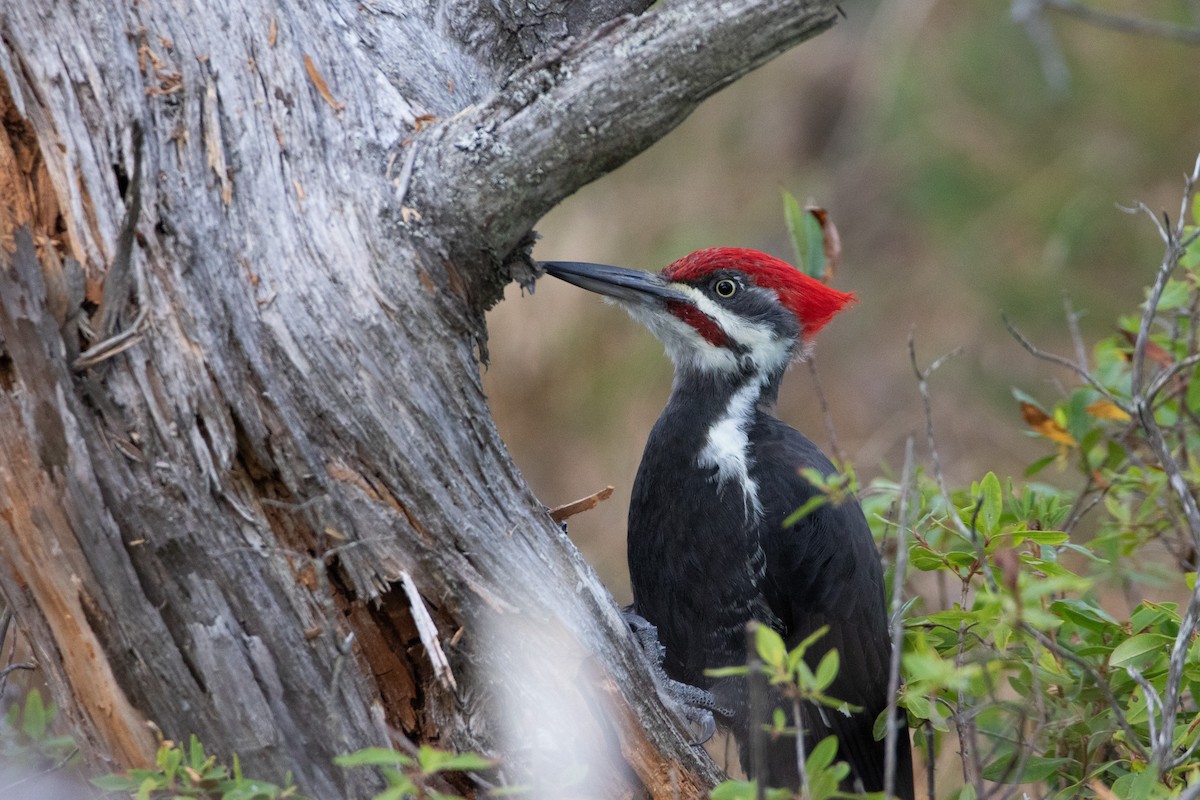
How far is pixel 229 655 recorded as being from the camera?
1773 mm

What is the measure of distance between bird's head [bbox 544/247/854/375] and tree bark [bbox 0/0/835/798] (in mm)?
1114

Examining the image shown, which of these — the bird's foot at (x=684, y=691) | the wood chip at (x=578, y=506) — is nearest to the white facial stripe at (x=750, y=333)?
the bird's foot at (x=684, y=691)

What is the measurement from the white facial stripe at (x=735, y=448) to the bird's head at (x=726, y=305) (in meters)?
0.12

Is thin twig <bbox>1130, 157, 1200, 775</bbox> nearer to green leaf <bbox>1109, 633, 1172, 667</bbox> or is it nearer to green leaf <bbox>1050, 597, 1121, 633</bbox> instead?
green leaf <bbox>1109, 633, 1172, 667</bbox>

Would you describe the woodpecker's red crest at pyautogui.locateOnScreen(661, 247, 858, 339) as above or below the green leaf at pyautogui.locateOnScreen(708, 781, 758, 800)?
above

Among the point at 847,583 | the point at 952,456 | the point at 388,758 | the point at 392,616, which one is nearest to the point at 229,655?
the point at 392,616

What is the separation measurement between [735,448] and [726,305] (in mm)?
425

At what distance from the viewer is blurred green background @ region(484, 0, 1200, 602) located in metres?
5.93

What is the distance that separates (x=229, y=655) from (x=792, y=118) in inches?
249

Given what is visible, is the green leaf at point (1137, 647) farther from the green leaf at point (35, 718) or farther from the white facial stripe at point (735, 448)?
the green leaf at point (35, 718)

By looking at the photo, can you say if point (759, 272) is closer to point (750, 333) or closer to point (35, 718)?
point (750, 333)

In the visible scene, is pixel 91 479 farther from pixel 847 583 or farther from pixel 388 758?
pixel 847 583

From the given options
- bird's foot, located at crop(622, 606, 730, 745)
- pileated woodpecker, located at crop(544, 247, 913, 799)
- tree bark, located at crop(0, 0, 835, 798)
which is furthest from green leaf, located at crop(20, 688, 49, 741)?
pileated woodpecker, located at crop(544, 247, 913, 799)

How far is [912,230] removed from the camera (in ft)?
23.4
